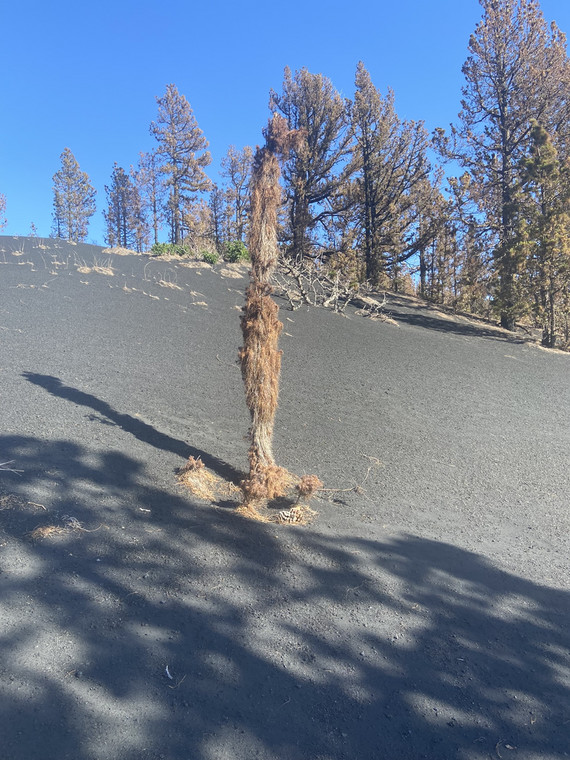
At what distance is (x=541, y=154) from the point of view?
16344mm

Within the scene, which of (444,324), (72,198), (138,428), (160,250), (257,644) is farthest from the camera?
(72,198)

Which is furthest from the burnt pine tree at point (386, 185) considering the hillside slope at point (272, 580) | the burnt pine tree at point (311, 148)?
the hillside slope at point (272, 580)

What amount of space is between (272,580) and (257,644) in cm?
68

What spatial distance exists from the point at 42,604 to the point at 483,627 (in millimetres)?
2802

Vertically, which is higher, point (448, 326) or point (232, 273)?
point (232, 273)

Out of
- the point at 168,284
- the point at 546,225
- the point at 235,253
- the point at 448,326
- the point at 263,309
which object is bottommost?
the point at 448,326

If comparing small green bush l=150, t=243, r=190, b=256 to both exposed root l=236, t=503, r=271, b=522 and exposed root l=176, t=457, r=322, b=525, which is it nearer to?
exposed root l=176, t=457, r=322, b=525

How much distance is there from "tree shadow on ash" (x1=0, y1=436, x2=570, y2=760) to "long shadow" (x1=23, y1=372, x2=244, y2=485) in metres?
1.26

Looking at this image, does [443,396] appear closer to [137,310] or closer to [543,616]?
[543,616]

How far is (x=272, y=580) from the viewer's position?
3.70 meters

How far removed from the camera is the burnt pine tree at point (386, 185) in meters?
22.3

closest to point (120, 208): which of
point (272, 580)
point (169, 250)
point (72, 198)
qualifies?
point (72, 198)

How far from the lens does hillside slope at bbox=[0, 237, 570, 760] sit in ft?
8.22

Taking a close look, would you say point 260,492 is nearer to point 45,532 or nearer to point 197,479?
point 197,479
